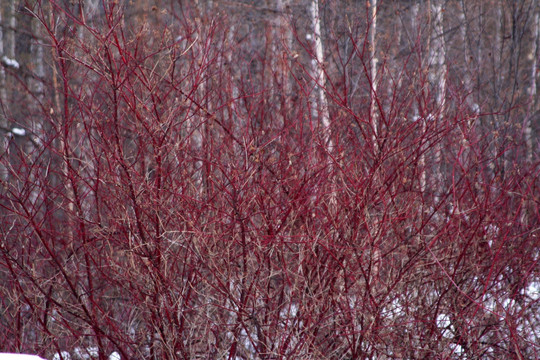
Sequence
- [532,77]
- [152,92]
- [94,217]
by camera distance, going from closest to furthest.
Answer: [152,92] → [94,217] → [532,77]

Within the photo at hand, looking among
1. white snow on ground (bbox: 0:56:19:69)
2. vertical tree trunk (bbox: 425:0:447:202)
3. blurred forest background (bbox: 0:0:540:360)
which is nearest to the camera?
blurred forest background (bbox: 0:0:540:360)

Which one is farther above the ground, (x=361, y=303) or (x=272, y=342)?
(x=361, y=303)

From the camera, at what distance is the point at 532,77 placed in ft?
21.0

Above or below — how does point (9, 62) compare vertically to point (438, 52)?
below

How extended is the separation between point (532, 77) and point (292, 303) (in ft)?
13.8

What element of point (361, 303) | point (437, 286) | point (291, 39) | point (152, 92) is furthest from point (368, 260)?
point (291, 39)

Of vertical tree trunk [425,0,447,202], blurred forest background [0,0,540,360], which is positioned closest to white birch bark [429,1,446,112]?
vertical tree trunk [425,0,447,202]

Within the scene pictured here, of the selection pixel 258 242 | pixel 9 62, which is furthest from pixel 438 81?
pixel 9 62

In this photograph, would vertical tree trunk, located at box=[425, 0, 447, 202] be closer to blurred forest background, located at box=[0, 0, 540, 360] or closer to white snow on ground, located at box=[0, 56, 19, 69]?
blurred forest background, located at box=[0, 0, 540, 360]

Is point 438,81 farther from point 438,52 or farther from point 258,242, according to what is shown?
point 258,242

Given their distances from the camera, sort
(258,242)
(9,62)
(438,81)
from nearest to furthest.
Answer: (258,242)
(438,81)
(9,62)

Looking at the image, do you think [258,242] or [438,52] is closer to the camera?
[258,242]

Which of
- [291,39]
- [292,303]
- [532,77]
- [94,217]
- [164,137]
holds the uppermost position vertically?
[291,39]

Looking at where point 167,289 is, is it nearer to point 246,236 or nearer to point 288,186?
point 246,236
